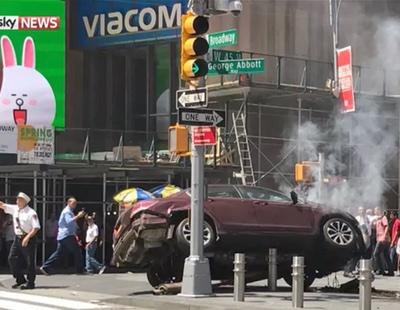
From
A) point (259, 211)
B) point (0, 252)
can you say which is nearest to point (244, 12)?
point (0, 252)

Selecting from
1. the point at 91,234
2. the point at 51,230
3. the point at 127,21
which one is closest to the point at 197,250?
the point at 91,234

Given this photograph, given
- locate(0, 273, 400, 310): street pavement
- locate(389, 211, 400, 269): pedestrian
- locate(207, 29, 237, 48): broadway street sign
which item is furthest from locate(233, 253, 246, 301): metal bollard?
locate(389, 211, 400, 269): pedestrian

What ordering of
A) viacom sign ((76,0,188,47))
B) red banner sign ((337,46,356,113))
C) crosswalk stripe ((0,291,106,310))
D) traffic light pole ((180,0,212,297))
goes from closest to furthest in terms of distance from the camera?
crosswalk stripe ((0,291,106,310)), traffic light pole ((180,0,212,297)), red banner sign ((337,46,356,113)), viacom sign ((76,0,188,47))

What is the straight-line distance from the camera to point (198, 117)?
1391cm

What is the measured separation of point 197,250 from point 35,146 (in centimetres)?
825

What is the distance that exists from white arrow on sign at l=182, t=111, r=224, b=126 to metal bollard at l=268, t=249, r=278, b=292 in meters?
2.47

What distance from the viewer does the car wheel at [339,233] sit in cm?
1526

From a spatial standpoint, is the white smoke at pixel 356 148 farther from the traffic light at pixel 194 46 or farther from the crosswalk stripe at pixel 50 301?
the traffic light at pixel 194 46

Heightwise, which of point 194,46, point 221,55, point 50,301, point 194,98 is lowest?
point 50,301

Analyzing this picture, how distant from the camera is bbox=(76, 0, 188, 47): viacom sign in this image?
96.0 ft

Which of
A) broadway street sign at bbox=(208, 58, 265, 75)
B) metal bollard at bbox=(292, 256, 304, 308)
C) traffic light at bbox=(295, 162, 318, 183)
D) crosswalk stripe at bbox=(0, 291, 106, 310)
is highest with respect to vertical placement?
broadway street sign at bbox=(208, 58, 265, 75)

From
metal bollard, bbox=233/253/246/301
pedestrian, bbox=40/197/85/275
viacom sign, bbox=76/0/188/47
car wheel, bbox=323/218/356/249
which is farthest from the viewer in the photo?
viacom sign, bbox=76/0/188/47

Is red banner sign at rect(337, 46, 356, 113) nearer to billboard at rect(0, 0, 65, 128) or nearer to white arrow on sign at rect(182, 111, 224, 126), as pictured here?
billboard at rect(0, 0, 65, 128)

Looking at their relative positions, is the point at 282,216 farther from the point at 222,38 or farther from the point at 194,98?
the point at 222,38
